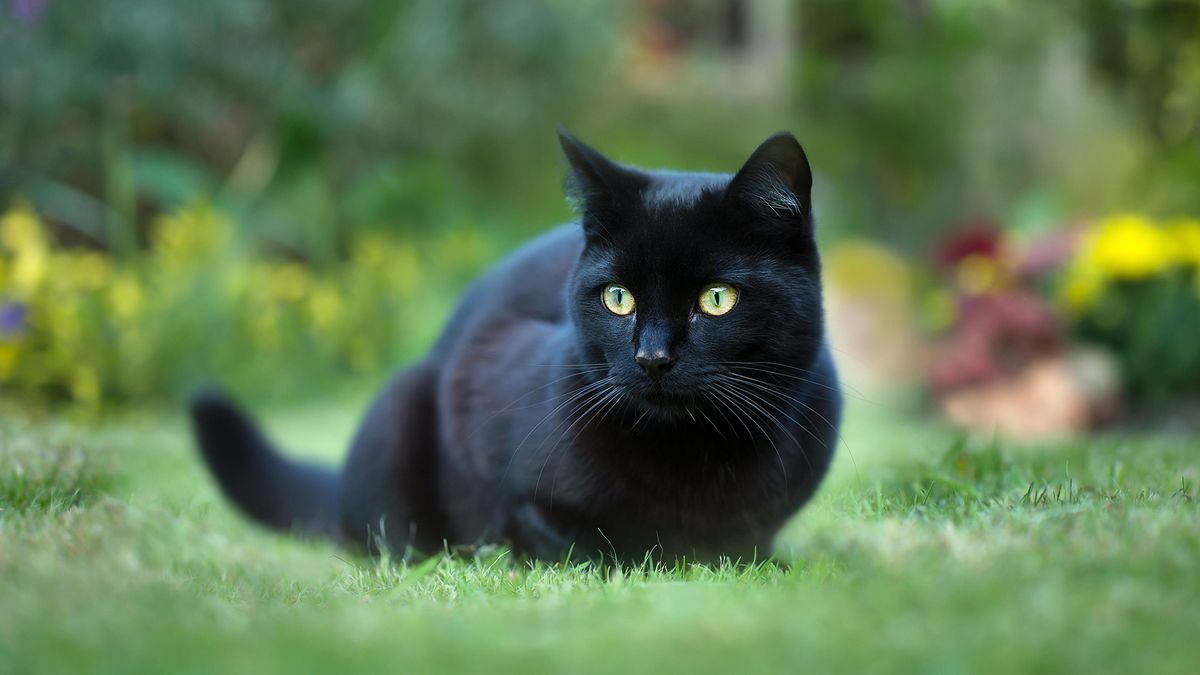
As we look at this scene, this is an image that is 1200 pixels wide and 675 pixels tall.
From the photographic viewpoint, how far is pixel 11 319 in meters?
4.29

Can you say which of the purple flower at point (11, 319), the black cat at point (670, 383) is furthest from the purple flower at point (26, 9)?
the black cat at point (670, 383)

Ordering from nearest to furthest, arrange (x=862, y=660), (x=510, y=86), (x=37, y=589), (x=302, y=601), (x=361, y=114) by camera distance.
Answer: (x=862, y=660)
(x=37, y=589)
(x=302, y=601)
(x=361, y=114)
(x=510, y=86)

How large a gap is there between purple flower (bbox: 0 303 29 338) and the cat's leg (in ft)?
8.58

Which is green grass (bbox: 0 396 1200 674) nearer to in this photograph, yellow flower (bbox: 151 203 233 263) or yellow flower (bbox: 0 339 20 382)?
yellow flower (bbox: 0 339 20 382)

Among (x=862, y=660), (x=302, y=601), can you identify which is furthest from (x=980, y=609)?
(x=302, y=601)

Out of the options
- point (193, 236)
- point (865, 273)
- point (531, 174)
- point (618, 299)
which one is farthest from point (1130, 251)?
point (193, 236)

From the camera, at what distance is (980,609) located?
1187 mm

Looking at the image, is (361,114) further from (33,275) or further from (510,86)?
(33,275)

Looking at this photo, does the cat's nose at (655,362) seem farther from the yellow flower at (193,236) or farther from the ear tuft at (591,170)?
Answer: the yellow flower at (193,236)

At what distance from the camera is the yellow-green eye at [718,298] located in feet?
5.93

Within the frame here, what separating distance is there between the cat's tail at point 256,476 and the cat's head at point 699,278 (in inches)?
47.8

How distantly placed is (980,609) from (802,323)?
0.78 m

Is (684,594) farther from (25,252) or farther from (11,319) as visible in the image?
(25,252)

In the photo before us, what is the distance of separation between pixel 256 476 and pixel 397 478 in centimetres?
58
